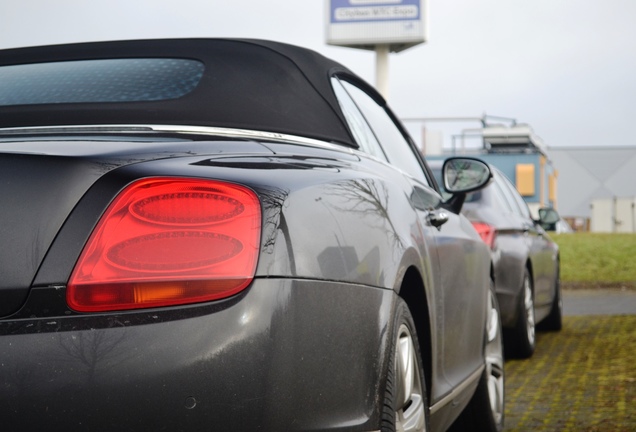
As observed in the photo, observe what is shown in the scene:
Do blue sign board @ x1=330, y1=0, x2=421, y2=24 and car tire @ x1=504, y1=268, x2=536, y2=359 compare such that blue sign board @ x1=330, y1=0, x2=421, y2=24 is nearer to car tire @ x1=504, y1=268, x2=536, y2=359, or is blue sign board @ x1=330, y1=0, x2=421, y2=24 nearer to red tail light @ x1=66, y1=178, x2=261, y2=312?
car tire @ x1=504, y1=268, x2=536, y2=359

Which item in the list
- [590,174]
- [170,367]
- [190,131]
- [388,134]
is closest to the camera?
[170,367]

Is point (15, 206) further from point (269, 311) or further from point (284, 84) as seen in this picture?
point (284, 84)

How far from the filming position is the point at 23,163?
2.20 metres

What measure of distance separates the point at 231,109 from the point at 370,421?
1156mm

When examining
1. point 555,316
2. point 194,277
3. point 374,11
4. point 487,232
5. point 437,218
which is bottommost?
point 555,316

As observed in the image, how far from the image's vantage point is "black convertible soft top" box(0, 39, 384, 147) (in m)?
3.17

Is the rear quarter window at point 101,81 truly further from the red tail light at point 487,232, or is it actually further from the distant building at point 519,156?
the distant building at point 519,156

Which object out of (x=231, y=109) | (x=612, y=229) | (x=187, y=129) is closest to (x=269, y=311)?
(x=187, y=129)

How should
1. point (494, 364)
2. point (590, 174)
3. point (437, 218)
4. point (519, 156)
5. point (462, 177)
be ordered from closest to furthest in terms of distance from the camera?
point (437, 218)
point (462, 177)
point (494, 364)
point (519, 156)
point (590, 174)

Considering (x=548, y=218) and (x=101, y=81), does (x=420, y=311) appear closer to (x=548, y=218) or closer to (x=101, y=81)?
(x=101, y=81)

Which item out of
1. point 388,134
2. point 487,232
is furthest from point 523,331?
point 388,134

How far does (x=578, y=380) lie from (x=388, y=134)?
3.36 m

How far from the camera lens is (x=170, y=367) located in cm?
208

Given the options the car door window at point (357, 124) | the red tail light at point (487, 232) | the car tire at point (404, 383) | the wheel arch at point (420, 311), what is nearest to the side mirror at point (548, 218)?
the red tail light at point (487, 232)
